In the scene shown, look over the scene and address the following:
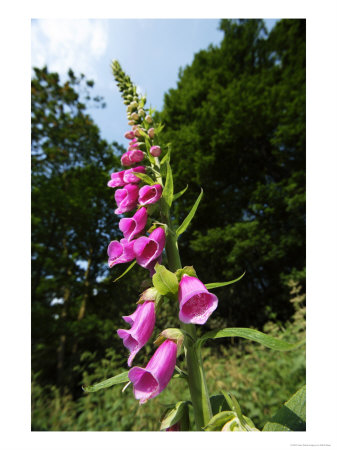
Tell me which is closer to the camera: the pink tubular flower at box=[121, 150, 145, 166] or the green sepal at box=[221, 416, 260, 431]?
the green sepal at box=[221, 416, 260, 431]

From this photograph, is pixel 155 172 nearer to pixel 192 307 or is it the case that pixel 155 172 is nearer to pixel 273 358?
pixel 192 307

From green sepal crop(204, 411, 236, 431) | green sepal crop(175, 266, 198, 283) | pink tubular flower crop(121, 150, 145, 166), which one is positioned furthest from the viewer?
pink tubular flower crop(121, 150, 145, 166)

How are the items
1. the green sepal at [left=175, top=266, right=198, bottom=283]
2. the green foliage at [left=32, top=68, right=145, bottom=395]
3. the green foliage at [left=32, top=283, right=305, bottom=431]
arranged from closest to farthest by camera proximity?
the green sepal at [left=175, top=266, right=198, bottom=283]
the green foliage at [left=32, top=283, right=305, bottom=431]
the green foliage at [left=32, top=68, right=145, bottom=395]

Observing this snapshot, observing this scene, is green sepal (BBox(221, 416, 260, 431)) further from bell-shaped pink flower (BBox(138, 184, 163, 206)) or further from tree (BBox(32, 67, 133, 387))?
tree (BBox(32, 67, 133, 387))

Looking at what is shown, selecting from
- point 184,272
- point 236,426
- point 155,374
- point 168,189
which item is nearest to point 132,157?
point 168,189

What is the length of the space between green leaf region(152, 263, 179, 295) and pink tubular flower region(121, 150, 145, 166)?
14.6 inches

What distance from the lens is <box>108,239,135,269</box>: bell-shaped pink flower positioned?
0.56m

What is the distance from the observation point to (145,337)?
0.49m

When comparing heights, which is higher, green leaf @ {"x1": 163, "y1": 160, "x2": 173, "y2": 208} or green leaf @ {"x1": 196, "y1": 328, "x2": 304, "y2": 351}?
green leaf @ {"x1": 163, "y1": 160, "x2": 173, "y2": 208}

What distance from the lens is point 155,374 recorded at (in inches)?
17.1

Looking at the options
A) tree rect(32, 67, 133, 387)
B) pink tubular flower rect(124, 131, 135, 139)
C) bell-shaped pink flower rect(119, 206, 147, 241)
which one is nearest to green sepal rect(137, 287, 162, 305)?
bell-shaped pink flower rect(119, 206, 147, 241)

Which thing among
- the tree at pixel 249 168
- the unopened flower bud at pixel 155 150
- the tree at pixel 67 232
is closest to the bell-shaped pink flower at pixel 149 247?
the unopened flower bud at pixel 155 150

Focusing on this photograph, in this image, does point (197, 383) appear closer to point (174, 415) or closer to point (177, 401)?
point (174, 415)

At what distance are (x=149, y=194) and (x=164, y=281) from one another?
24 centimetres
